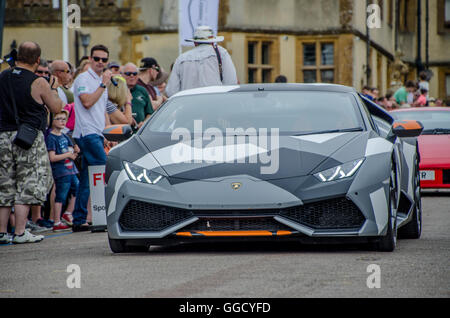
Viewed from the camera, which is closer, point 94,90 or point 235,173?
point 235,173

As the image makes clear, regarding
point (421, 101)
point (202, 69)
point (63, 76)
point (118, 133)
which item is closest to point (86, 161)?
point (202, 69)

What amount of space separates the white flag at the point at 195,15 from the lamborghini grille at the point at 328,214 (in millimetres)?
14763

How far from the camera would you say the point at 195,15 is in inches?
883

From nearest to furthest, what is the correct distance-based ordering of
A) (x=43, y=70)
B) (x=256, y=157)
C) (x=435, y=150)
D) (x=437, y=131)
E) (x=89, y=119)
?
(x=256, y=157)
(x=89, y=119)
(x=43, y=70)
(x=435, y=150)
(x=437, y=131)

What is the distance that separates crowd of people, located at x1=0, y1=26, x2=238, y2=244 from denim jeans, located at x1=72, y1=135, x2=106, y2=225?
0.04 feet

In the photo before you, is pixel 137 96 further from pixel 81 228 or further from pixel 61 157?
pixel 81 228

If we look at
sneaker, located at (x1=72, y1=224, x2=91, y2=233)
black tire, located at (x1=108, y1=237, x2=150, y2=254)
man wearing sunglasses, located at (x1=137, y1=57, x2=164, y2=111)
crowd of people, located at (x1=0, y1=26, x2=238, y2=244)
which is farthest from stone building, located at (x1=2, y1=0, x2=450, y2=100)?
black tire, located at (x1=108, y1=237, x2=150, y2=254)

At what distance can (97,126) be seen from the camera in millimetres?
11867

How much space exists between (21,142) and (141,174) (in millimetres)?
2447

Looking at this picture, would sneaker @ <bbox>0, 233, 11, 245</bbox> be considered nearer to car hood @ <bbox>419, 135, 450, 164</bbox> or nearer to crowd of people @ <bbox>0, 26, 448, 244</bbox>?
crowd of people @ <bbox>0, 26, 448, 244</bbox>

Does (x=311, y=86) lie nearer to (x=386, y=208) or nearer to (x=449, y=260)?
(x=386, y=208)
